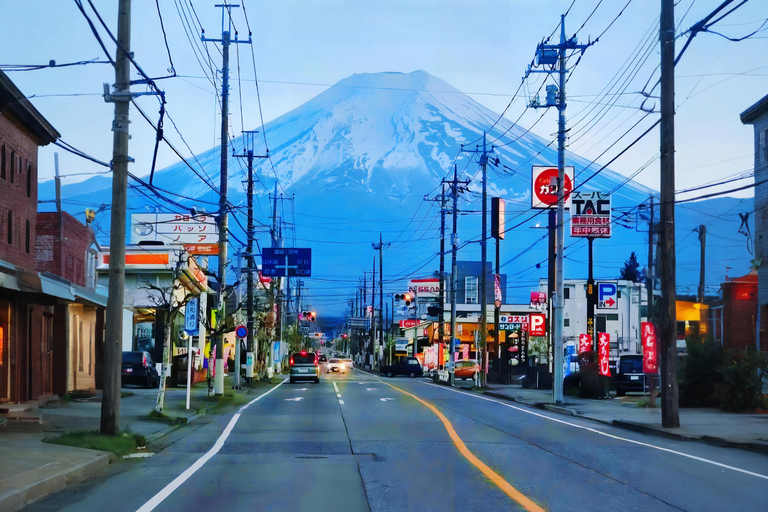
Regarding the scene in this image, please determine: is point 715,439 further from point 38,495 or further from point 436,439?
point 38,495

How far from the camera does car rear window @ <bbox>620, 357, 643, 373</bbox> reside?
38.1 metres

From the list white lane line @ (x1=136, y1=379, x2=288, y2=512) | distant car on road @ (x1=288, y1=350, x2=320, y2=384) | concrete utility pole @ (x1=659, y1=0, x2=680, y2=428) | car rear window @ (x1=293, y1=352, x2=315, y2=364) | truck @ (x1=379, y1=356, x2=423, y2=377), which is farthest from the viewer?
truck @ (x1=379, y1=356, x2=423, y2=377)

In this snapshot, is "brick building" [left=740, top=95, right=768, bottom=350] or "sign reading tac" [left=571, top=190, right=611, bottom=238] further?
"sign reading tac" [left=571, top=190, right=611, bottom=238]

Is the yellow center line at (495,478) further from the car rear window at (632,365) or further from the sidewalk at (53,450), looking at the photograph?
the car rear window at (632,365)

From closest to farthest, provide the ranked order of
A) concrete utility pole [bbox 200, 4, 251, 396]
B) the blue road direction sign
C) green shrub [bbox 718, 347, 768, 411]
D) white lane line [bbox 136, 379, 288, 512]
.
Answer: white lane line [bbox 136, 379, 288, 512], green shrub [bbox 718, 347, 768, 411], concrete utility pole [bbox 200, 4, 251, 396], the blue road direction sign

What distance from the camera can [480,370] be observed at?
52.5 meters

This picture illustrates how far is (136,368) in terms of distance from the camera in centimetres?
3969

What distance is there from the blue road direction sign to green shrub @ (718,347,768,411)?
3399cm

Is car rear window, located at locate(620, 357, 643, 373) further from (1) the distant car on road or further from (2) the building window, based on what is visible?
(2) the building window

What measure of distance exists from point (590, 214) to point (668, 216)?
17907 mm

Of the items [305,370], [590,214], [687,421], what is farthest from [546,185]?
[305,370]

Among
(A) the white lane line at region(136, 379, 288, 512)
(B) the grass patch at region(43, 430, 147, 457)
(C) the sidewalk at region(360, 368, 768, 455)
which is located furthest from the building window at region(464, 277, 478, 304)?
(B) the grass patch at region(43, 430, 147, 457)

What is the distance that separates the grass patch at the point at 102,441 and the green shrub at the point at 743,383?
16835mm

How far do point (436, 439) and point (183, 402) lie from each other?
15.0m
